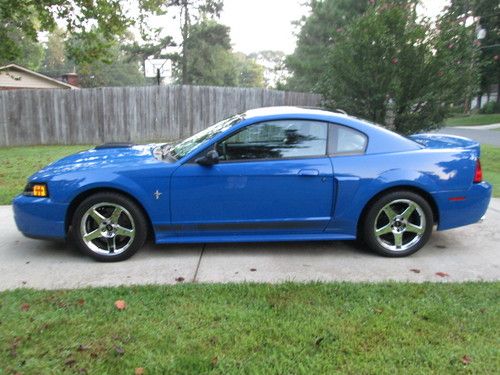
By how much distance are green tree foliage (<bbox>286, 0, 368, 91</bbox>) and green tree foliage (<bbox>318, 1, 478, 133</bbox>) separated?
15.9m

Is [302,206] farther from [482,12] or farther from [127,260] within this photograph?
[482,12]

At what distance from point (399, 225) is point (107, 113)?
1340cm

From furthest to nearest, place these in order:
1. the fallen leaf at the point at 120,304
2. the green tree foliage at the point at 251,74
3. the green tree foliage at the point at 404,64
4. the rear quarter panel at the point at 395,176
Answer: the green tree foliage at the point at 251,74 → the green tree foliage at the point at 404,64 → the rear quarter panel at the point at 395,176 → the fallen leaf at the point at 120,304

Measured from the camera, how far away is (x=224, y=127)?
4.64 m

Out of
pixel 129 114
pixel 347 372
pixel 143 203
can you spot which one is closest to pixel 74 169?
pixel 143 203

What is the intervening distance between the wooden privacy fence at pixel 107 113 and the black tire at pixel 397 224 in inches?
498

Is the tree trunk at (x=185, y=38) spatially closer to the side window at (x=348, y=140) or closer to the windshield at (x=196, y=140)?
the windshield at (x=196, y=140)

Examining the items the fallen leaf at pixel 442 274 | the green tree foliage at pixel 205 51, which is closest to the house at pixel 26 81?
the green tree foliage at pixel 205 51

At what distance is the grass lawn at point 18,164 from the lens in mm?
7781

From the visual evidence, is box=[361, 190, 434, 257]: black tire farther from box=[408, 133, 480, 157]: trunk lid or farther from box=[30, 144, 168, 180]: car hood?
box=[30, 144, 168, 180]: car hood

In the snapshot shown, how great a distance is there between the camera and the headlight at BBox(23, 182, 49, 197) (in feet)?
14.1

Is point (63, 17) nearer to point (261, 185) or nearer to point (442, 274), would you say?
point (261, 185)

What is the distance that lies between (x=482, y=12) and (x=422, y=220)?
139 feet

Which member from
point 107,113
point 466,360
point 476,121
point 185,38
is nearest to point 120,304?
point 466,360
